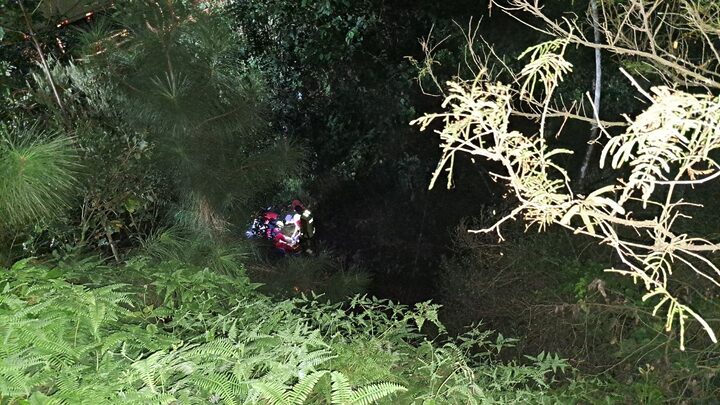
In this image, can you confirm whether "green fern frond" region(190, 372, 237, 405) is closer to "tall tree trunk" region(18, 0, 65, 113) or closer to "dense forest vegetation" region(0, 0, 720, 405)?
"dense forest vegetation" region(0, 0, 720, 405)

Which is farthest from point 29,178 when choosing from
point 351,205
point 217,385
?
point 351,205

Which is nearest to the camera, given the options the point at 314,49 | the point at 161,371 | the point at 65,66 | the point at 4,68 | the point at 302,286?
the point at 161,371

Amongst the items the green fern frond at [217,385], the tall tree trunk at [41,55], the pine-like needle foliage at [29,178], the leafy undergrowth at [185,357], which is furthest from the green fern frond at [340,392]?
the tall tree trunk at [41,55]

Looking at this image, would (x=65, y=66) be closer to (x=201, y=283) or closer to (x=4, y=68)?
(x=4, y=68)

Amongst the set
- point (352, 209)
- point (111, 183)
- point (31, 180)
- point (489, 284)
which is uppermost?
point (31, 180)

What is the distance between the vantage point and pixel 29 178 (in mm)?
1756

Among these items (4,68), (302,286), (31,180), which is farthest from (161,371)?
(302,286)

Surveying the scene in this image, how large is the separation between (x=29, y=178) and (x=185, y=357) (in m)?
1.03

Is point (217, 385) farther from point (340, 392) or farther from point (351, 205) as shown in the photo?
point (351, 205)

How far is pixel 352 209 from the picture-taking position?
4.26 m

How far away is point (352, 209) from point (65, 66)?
2253 millimetres

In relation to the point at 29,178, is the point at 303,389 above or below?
below

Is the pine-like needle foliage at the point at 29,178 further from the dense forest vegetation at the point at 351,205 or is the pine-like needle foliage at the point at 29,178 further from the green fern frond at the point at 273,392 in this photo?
the green fern frond at the point at 273,392

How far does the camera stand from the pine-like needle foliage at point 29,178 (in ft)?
5.70
